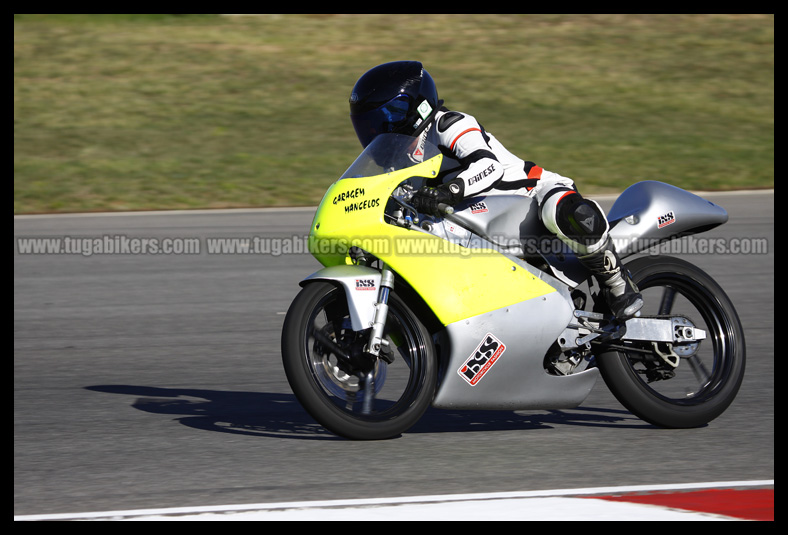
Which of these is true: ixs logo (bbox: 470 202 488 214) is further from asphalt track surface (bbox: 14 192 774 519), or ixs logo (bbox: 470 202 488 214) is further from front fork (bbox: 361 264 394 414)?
asphalt track surface (bbox: 14 192 774 519)

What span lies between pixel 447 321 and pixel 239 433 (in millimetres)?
1210

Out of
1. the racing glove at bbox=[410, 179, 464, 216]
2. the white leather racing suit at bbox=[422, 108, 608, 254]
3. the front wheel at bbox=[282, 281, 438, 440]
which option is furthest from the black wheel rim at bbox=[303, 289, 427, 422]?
the white leather racing suit at bbox=[422, 108, 608, 254]

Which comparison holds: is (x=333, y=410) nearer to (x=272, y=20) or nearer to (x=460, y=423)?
(x=460, y=423)

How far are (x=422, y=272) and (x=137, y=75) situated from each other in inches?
701

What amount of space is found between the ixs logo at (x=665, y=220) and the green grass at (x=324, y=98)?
29.8 ft

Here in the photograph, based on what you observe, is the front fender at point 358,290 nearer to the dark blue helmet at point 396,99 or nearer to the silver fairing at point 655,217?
the dark blue helmet at point 396,99

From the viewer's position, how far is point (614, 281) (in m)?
5.43

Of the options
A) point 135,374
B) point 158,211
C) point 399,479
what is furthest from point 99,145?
point 399,479

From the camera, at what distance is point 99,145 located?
17.5m

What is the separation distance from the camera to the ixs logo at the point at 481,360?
5.16m

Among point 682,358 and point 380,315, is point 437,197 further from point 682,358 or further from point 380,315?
point 682,358

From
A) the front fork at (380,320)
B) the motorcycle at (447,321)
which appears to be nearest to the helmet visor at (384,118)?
the motorcycle at (447,321)

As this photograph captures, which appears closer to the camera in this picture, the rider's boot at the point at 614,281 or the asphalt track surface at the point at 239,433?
the asphalt track surface at the point at 239,433

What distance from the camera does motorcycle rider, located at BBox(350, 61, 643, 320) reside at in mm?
5207
